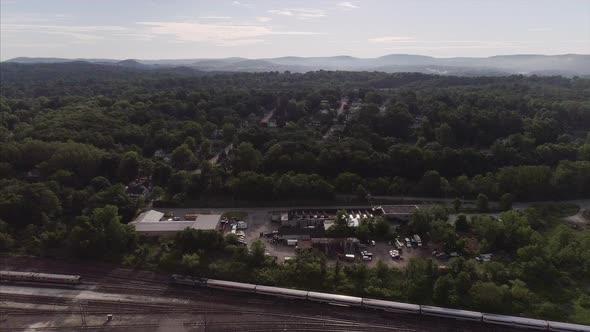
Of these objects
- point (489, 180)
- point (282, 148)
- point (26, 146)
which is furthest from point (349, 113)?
point (26, 146)

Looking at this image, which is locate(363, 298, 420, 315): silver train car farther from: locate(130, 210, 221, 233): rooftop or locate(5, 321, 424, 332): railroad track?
locate(130, 210, 221, 233): rooftop

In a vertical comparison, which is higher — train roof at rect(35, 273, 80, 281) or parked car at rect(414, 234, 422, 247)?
parked car at rect(414, 234, 422, 247)

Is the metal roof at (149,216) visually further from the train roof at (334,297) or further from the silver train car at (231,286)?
the train roof at (334,297)

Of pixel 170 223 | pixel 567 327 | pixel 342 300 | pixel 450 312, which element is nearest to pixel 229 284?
pixel 342 300

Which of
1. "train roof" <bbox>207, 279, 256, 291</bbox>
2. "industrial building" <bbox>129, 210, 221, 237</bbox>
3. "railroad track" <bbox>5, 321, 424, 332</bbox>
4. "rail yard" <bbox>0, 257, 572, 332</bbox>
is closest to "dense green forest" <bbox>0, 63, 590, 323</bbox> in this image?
"train roof" <bbox>207, 279, 256, 291</bbox>

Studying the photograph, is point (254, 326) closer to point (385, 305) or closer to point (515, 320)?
point (385, 305)

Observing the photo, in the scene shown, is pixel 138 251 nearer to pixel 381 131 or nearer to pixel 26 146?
pixel 26 146
